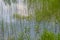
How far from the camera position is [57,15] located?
2.04 m

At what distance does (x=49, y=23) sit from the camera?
2047 millimetres

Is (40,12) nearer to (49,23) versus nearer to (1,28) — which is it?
(49,23)

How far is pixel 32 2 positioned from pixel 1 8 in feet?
1.14

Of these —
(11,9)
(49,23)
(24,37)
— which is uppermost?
(11,9)

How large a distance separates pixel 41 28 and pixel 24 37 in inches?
8.3

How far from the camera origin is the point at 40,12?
204cm

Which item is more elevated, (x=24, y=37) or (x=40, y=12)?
(x=40, y=12)

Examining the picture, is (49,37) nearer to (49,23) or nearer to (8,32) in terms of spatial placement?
(49,23)

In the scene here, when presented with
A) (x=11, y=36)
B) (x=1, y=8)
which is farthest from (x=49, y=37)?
(x=1, y=8)

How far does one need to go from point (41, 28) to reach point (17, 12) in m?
0.32

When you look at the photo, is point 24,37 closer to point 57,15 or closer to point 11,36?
point 11,36

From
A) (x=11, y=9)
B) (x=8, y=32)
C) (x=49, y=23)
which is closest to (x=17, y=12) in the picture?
(x=11, y=9)

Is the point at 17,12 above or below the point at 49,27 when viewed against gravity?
above

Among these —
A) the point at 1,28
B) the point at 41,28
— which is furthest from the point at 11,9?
the point at 41,28
